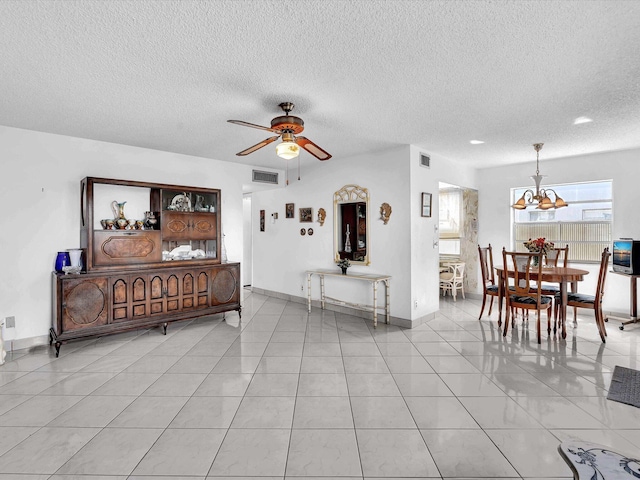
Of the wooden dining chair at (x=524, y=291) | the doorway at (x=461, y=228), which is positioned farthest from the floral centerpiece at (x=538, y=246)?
the doorway at (x=461, y=228)

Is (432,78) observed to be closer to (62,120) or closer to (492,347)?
(492,347)

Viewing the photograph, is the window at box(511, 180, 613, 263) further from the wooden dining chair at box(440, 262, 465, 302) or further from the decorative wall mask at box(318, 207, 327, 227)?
the decorative wall mask at box(318, 207, 327, 227)

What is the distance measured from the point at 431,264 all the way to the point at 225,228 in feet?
11.3

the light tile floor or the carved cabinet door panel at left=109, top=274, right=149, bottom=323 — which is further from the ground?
the carved cabinet door panel at left=109, top=274, right=149, bottom=323

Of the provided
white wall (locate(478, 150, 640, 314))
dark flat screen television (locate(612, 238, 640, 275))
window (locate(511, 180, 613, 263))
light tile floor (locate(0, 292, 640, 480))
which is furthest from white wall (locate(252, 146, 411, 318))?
dark flat screen television (locate(612, 238, 640, 275))

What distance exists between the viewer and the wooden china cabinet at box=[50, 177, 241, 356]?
3891 mm

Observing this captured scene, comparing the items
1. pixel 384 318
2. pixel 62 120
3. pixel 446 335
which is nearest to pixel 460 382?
pixel 446 335

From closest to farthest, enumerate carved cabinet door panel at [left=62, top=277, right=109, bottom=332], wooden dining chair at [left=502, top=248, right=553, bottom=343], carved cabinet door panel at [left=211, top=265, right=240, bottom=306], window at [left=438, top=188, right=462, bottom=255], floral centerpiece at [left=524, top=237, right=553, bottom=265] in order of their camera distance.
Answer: carved cabinet door panel at [left=62, top=277, right=109, bottom=332] → wooden dining chair at [left=502, top=248, right=553, bottom=343] → floral centerpiece at [left=524, top=237, right=553, bottom=265] → carved cabinet door panel at [left=211, top=265, right=240, bottom=306] → window at [left=438, top=188, right=462, bottom=255]

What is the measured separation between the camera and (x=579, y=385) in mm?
2920

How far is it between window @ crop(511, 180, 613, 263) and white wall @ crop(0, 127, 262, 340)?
687 centimetres

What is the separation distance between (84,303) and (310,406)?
3002mm

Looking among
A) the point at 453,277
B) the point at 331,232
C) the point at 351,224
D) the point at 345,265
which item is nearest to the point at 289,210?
the point at 331,232

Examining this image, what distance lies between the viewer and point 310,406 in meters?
2.58

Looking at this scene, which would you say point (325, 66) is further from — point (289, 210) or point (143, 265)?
point (289, 210)
